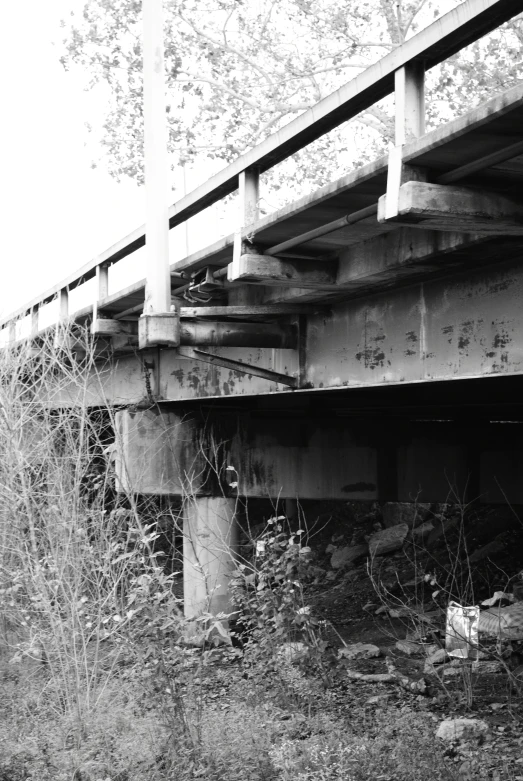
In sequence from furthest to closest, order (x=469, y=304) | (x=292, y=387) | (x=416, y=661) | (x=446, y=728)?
(x=416, y=661) → (x=292, y=387) → (x=446, y=728) → (x=469, y=304)

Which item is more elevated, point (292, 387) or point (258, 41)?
point (258, 41)

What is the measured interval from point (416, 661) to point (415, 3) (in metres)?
14.2

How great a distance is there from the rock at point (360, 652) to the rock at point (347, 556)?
538 cm

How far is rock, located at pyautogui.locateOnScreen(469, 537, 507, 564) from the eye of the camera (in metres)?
14.4

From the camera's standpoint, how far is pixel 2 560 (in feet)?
38.4

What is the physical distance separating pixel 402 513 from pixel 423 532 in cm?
106

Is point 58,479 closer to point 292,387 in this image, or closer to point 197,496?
point 197,496

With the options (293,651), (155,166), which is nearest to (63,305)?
(155,166)

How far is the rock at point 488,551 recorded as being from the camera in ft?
47.3

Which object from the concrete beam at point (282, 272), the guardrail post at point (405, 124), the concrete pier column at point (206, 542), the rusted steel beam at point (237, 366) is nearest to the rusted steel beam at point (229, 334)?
the rusted steel beam at point (237, 366)

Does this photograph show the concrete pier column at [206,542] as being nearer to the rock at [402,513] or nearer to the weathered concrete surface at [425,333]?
the weathered concrete surface at [425,333]

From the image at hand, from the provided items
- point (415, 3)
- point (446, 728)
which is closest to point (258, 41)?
point (415, 3)

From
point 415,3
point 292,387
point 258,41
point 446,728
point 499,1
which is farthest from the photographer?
point 258,41

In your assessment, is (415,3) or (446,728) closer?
(446,728)
